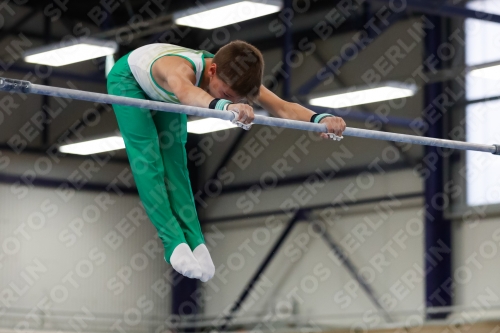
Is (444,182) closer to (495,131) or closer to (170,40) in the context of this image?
(495,131)

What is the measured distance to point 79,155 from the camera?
52.2 feet

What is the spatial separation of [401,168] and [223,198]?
408 centimetres

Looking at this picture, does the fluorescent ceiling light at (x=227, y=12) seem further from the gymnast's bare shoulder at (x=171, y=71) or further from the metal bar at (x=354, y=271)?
the gymnast's bare shoulder at (x=171, y=71)

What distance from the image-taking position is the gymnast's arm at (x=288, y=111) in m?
4.43

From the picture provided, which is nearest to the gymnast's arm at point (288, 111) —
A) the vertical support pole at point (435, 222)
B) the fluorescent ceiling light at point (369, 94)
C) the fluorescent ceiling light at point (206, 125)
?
the fluorescent ceiling light at point (369, 94)

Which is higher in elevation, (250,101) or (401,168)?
(401,168)

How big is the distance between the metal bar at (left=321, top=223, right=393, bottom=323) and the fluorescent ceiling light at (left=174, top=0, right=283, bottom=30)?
5497mm

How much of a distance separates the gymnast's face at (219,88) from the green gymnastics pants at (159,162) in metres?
0.29

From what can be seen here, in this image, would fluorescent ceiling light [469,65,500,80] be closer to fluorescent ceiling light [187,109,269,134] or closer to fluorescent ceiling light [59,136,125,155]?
fluorescent ceiling light [187,109,269,134]

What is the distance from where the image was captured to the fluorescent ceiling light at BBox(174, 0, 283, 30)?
9734 millimetres

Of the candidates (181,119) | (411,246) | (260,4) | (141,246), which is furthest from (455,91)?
(181,119)

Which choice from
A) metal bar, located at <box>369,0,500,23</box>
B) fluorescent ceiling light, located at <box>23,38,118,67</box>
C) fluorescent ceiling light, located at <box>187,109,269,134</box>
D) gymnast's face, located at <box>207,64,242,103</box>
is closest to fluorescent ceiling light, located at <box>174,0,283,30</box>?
fluorescent ceiling light, located at <box>23,38,118,67</box>

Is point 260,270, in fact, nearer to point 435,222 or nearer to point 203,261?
point 435,222

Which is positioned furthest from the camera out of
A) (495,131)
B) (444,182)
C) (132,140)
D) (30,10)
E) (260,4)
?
(30,10)
